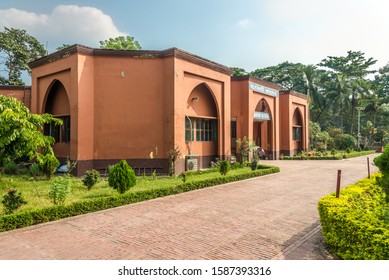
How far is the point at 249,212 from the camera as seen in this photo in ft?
25.4

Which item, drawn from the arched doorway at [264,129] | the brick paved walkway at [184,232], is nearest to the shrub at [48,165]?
the brick paved walkway at [184,232]

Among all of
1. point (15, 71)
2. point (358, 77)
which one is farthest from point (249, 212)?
point (358, 77)

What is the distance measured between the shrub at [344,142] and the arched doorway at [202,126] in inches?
995

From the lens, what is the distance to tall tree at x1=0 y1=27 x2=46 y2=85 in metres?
30.8

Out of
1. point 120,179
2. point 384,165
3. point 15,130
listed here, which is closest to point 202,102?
point 120,179

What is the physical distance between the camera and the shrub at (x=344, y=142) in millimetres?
36969

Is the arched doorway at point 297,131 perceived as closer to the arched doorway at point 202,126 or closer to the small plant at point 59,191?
the arched doorway at point 202,126

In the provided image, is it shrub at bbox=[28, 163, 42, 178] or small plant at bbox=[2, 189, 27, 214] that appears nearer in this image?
small plant at bbox=[2, 189, 27, 214]

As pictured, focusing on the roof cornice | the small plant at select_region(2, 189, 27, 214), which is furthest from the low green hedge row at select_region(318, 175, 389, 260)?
the roof cornice

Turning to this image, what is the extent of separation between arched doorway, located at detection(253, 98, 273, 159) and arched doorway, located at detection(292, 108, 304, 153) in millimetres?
5970

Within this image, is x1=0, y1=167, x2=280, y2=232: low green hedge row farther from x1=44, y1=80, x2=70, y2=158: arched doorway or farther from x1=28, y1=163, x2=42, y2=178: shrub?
x1=44, y1=80, x2=70, y2=158: arched doorway

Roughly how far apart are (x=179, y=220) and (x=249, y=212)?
6.56 ft

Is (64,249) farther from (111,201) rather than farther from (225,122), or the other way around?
(225,122)

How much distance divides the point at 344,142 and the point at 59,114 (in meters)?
34.1
